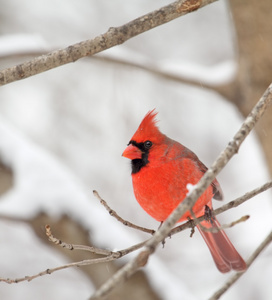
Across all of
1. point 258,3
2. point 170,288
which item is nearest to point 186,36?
point 258,3

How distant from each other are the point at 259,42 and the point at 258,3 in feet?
0.81

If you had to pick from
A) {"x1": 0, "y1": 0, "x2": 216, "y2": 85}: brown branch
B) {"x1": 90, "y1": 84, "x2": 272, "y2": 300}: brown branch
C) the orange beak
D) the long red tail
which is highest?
{"x1": 0, "y1": 0, "x2": 216, "y2": 85}: brown branch

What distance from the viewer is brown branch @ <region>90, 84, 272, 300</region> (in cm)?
102

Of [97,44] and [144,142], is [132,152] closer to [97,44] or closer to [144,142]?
[144,142]

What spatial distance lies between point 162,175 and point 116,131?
15.1 feet

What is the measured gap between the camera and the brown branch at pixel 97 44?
5.73 feet

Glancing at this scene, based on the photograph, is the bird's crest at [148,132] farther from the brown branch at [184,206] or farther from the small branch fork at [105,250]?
the brown branch at [184,206]

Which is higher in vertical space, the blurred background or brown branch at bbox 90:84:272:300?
the blurred background

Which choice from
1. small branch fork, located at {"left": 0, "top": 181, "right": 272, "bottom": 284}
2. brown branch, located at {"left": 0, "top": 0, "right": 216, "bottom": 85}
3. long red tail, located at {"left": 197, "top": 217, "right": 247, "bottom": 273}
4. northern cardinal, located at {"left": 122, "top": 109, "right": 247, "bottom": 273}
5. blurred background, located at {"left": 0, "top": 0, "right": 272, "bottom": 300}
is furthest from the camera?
blurred background, located at {"left": 0, "top": 0, "right": 272, "bottom": 300}

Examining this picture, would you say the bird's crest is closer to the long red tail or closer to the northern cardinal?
the northern cardinal

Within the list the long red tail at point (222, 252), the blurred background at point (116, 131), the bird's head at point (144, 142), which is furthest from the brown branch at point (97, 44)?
the blurred background at point (116, 131)

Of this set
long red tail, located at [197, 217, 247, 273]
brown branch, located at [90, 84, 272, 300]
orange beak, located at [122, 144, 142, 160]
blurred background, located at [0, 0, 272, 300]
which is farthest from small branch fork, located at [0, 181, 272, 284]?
blurred background, located at [0, 0, 272, 300]

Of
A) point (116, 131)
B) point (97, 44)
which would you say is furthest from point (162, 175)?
point (116, 131)

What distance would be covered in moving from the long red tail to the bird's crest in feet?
1.44
